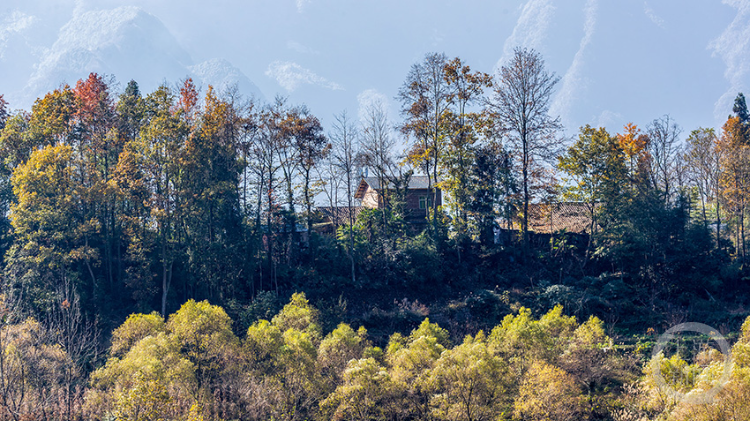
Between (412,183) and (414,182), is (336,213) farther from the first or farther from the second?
(414,182)

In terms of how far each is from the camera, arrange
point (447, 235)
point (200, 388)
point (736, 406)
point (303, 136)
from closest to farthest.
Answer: point (736, 406)
point (200, 388)
point (303, 136)
point (447, 235)

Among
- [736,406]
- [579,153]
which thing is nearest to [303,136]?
[579,153]

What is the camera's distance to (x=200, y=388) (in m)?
15.1

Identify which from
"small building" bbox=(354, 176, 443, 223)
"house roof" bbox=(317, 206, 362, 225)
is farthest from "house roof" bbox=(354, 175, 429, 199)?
"house roof" bbox=(317, 206, 362, 225)

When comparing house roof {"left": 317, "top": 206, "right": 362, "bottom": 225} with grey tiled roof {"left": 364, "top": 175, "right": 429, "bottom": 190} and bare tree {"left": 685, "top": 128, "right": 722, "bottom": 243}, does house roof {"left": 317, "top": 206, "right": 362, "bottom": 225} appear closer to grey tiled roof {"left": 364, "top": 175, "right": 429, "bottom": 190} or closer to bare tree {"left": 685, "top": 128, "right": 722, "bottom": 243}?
grey tiled roof {"left": 364, "top": 175, "right": 429, "bottom": 190}

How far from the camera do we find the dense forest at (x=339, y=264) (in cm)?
1495

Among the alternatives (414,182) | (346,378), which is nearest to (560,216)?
(414,182)

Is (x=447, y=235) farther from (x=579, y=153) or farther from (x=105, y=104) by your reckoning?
(x=105, y=104)

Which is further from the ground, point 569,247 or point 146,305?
point 569,247

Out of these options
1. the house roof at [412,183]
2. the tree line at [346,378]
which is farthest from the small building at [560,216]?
the tree line at [346,378]

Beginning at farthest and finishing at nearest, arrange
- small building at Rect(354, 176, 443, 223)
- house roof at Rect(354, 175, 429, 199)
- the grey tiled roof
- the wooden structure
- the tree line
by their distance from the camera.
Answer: the grey tiled roof
house roof at Rect(354, 175, 429, 199)
small building at Rect(354, 176, 443, 223)
the wooden structure
the tree line

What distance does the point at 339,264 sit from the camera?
26797 millimetres

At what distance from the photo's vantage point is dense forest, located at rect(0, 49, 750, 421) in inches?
588

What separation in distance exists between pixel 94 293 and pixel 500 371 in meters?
18.0
